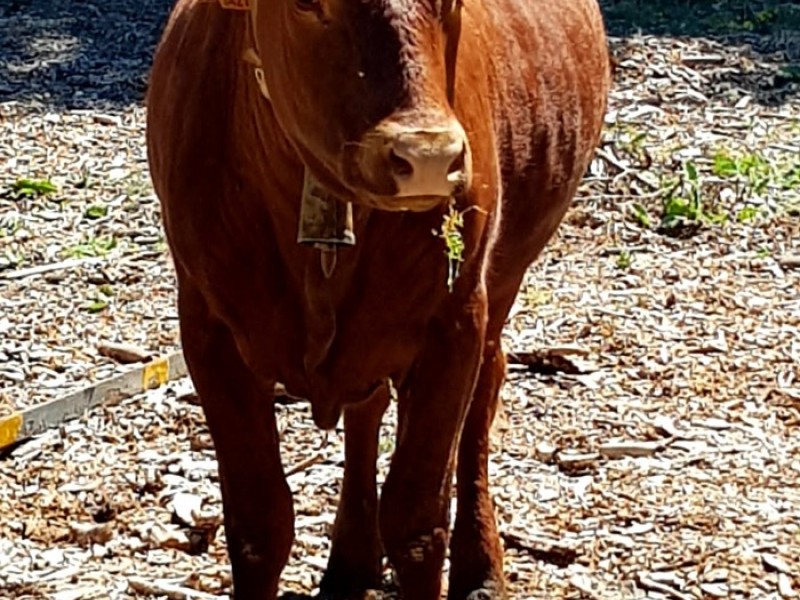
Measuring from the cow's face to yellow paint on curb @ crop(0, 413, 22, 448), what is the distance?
2.42 meters

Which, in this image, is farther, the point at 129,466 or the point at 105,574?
the point at 129,466

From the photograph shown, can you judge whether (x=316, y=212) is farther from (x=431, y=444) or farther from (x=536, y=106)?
(x=536, y=106)

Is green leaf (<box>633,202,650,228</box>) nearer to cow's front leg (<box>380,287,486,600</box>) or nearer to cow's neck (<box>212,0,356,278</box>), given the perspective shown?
cow's front leg (<box>380,287,486,600</box>)

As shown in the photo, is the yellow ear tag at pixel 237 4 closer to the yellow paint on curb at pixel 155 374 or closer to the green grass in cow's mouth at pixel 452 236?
the green grass in cow's mouth at pixel 452 236

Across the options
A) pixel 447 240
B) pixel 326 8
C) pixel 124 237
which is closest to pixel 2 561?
pixel 447 240

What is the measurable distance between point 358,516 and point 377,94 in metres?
1.91

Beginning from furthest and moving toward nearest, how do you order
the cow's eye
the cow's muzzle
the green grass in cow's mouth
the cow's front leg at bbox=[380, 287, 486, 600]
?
the cow's front leg at bbox=[380, 287, 486, 600] → the green grass in cow's mouth → the cow's eye → the cow's muzzle

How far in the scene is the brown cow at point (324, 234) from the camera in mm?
3178

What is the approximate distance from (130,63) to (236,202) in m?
7.22

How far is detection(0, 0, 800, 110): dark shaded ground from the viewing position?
1017cm

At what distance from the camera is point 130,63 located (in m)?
10.8

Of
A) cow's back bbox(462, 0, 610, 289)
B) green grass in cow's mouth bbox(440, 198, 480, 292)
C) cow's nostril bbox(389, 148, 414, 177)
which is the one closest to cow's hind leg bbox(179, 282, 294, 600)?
green grass in cow's mouth bbox(440, 198, 480, 292)

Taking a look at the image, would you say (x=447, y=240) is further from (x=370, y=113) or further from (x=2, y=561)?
(x=2, y=561)

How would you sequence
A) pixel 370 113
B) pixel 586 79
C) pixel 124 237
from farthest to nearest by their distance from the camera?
1. pixel 124 237
2. pixel 586 79
3. pixel 370 113
